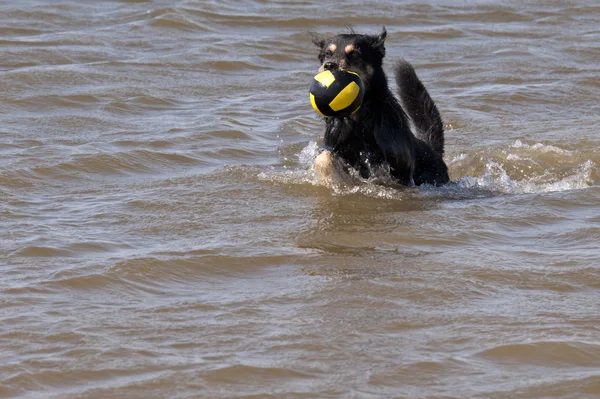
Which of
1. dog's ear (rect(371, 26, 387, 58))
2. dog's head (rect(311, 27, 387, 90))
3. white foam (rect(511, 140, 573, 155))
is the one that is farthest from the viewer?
A: white foam (rect(511, 140, 573, 155))

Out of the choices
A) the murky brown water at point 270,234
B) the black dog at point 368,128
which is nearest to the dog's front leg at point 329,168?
the black dog at point 368,128

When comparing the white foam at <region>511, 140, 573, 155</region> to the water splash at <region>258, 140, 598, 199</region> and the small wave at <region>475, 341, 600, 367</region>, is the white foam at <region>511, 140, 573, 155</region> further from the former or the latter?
the small wave at <region>475, 341, 600, 367</region>

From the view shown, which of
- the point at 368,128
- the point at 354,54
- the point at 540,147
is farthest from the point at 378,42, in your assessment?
the point at 540,147

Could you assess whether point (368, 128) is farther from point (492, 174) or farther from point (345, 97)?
point (492, 174)

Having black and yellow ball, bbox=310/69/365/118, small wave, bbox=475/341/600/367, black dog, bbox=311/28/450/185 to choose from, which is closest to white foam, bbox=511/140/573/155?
black dog, bbox=311/28/450/185

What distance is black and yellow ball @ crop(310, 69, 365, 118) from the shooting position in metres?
6.63

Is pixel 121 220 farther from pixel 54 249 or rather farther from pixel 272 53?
pixel 272 53

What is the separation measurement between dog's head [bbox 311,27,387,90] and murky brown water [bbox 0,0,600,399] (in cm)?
89

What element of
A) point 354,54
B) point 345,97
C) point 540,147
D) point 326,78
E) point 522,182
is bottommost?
point 522,182

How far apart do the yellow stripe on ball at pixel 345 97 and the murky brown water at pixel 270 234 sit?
70cm

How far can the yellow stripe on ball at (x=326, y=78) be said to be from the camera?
21.7ft

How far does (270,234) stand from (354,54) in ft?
4.90

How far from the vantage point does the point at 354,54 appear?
6934 millimetres

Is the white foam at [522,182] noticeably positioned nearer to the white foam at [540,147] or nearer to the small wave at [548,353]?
the white foam at [540,147]
